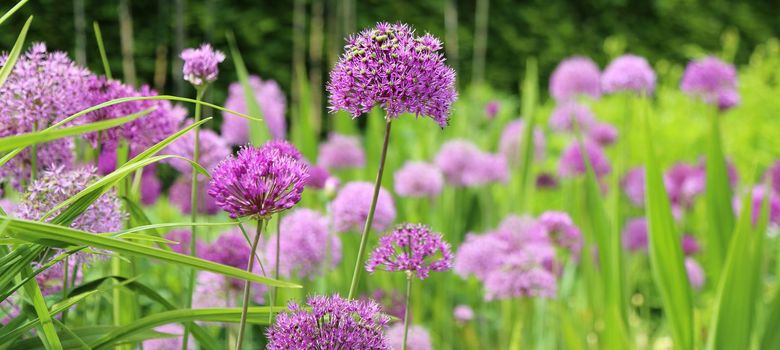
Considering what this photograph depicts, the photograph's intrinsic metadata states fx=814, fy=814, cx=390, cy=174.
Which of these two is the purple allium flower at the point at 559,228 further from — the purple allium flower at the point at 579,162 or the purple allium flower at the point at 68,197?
the purple allium flower at the point at 68,197

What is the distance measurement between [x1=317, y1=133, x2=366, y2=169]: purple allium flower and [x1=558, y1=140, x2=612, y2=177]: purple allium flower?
833mm

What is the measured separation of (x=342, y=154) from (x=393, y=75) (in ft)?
7.06

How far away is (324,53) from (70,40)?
1.75 meters

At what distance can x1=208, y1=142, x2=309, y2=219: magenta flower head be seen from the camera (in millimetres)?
859

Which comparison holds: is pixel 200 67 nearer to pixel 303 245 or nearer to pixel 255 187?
pixel 255 187

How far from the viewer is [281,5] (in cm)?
583

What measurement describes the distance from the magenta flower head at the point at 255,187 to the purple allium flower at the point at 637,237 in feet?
7.95

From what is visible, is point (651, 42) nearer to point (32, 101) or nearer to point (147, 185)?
point (147, 185)

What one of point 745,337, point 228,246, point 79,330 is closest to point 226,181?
point 79,330

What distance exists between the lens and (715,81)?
3398 millimetres

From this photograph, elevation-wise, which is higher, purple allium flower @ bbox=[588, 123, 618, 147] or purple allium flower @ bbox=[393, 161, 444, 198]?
purple allium flower @ bbox=[588, 123, 618, 147]

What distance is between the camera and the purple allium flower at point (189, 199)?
231 centimetres

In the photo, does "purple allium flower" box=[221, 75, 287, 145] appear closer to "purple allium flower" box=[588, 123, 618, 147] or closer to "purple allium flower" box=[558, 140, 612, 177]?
"purple allium flower" box=[558, 140, 612, 177]

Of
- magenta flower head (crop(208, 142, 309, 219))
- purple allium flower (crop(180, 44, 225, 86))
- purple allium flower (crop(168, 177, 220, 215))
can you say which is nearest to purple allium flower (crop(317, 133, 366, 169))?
purple allium flower (crop(168, 177, 220, 215))
